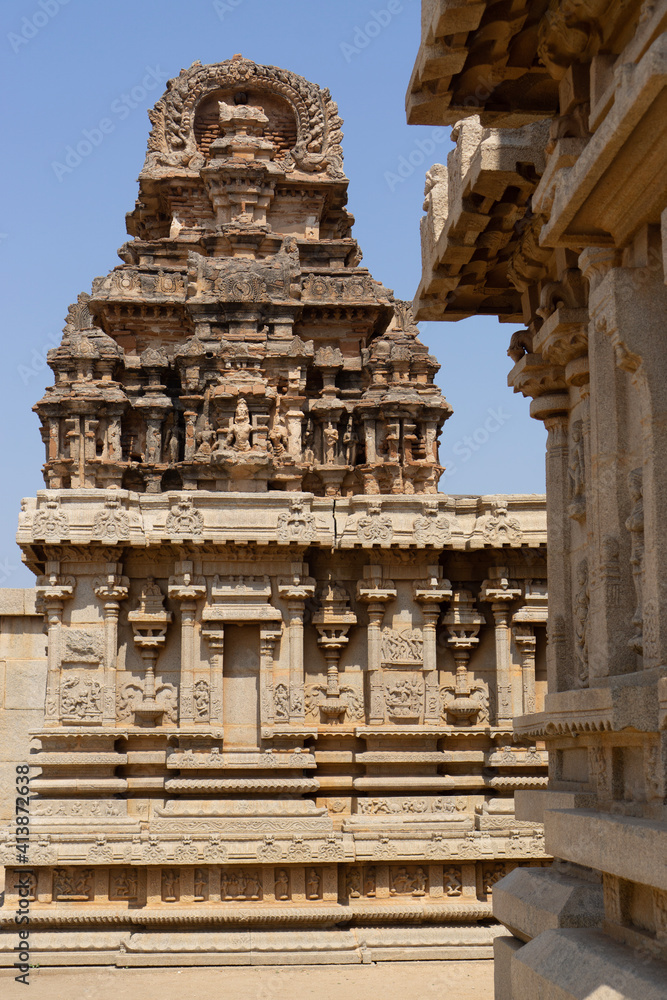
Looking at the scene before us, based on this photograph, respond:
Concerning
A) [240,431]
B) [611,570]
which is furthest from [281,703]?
[611,570]

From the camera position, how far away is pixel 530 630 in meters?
16.9

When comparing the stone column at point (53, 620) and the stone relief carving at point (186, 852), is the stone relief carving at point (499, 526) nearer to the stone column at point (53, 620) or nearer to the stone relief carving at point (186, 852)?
the stone relief carving at point (186, 852)

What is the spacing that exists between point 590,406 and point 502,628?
1018cm

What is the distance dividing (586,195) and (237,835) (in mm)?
11791

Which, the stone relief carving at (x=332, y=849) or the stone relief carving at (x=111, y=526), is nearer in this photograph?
the stone relief carving at (x=332, y=849)

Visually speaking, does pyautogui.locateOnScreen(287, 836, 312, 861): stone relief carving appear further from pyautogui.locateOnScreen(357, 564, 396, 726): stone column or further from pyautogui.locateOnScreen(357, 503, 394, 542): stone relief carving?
pyautogui.locateOnScreen(357, 503, 394, 542): stone relief carving

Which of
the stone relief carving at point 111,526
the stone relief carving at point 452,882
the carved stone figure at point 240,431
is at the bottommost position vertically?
the stone relief carving at point 452,882

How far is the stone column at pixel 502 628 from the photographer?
658 inches

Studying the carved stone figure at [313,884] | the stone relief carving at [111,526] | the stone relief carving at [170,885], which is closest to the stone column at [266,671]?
the carved stone figure at [313,884]

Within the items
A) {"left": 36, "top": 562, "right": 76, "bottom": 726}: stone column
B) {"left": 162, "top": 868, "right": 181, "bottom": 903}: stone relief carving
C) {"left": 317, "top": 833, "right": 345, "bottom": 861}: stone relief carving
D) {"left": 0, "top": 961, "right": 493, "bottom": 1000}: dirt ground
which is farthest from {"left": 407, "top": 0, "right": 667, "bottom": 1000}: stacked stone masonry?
{"left": 36, "top": 562, "right": 76, "bottom": 726}: stone column

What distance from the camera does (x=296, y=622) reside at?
1664cm

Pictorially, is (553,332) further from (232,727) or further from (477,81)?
(232,727)

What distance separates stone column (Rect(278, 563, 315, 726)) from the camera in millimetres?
16391

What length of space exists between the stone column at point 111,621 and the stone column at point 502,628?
5.42 meters
